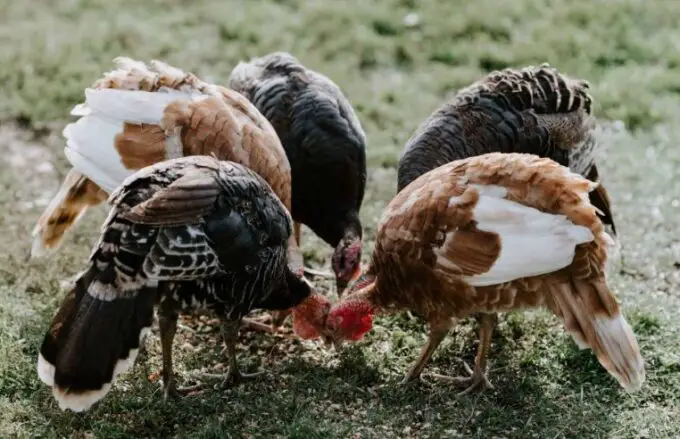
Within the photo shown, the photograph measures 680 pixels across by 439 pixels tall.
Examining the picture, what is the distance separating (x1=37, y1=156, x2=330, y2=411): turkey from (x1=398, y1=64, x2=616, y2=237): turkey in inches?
55.3

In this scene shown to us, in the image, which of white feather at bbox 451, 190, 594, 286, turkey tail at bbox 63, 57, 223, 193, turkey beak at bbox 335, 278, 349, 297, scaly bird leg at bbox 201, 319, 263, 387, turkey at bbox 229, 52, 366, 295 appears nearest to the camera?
white feather at bbox 451, 190, 594, 286

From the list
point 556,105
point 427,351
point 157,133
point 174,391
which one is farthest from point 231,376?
point 556,105

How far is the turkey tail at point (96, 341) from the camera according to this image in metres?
4.46

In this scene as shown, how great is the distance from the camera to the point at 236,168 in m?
4.98

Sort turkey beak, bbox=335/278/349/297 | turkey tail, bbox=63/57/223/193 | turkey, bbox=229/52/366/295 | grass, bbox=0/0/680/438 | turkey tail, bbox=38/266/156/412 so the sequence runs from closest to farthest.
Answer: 1. turkey tail, bbox=38/266/156/412
2. grass, bbox=0/0/680/438
3. turkey tail, bbox=63/57/223/193
4. turkey beak, bbox=335/278/349/297
5. turkey, bbox=229/52/366/295

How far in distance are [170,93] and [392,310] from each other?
5.82ft

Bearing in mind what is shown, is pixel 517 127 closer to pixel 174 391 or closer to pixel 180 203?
pixel 180 203

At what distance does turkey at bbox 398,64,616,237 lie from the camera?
19.3 feet

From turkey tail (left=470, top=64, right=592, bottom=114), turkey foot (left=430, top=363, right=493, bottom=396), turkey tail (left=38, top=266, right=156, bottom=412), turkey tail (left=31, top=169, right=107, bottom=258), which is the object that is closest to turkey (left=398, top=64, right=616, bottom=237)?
turkey tail (left=470, top=64, right=592, bottom=114)

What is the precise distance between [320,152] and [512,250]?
5.85 ft

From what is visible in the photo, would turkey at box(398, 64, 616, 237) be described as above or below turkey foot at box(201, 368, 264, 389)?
above

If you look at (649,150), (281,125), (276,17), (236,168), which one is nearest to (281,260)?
(236,168)

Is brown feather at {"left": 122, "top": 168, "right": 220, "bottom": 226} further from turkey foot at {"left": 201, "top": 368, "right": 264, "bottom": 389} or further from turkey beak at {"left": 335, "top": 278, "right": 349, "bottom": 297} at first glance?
turkey beak at {"left": 335, "top": 278, "right": 349, "bottom": 297}

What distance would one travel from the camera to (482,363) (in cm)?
516
